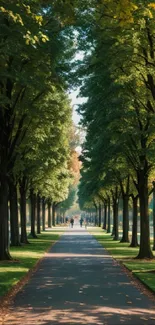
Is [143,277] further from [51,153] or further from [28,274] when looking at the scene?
[51,153]

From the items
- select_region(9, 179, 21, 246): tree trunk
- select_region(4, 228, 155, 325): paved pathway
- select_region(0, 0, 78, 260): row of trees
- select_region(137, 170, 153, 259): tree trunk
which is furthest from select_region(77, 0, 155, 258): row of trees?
select_region(9, 179, 21, 246): tree trunk

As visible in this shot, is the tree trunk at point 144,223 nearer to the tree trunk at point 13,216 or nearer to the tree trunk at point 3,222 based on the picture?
the tree trunk at point 3,222

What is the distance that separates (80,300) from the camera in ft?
38.2

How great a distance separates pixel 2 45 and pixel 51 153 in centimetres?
1714

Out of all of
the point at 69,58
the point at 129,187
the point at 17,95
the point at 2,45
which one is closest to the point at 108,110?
the point at 69,58

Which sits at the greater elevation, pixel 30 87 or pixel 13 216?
pixel 30 87

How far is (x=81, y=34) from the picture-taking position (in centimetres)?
1795

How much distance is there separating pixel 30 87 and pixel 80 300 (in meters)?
9.06

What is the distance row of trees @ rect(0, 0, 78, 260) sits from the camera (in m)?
11.5

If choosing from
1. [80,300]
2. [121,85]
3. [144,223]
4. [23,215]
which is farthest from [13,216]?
[80,300]

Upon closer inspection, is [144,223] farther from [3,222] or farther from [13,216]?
[13,216]

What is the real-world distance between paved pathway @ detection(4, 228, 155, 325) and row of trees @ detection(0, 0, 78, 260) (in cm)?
515

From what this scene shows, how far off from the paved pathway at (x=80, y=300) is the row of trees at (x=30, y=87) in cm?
515

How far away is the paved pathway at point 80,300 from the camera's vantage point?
949 cm
